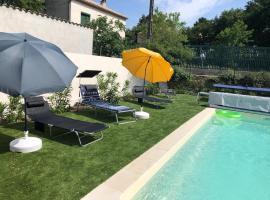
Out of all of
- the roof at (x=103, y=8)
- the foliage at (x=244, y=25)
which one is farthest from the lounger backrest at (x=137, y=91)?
the foliage at (x=244, y=25)

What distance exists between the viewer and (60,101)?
34.3ft

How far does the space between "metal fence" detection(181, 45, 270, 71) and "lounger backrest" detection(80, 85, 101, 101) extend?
1408cm

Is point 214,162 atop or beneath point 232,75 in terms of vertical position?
beneath

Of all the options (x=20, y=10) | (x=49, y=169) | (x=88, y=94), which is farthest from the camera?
(x=20, y=10)

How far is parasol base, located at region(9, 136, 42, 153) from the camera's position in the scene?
6262mm

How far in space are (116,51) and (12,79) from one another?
17.3 meters

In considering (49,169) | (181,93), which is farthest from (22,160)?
(181,93)

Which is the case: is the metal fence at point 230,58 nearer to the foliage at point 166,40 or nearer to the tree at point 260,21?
the foliage at point 166,40

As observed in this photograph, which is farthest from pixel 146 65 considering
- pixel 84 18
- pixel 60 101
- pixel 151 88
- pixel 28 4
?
pixel 28 4

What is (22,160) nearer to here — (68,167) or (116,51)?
(68,167)

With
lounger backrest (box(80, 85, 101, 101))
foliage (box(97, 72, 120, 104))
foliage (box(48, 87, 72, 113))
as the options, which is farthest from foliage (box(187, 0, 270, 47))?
foliage (box(48, 87, 72, 113))

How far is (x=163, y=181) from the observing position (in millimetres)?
6219

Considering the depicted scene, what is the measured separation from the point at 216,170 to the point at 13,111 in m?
6.22

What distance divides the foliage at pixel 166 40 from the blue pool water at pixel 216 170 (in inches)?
496
